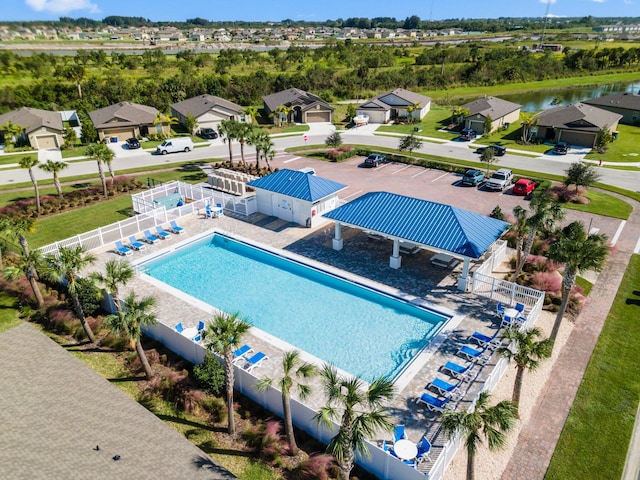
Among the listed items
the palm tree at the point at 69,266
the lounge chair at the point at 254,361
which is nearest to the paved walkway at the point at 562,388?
the lounge chair at the point at 254,361

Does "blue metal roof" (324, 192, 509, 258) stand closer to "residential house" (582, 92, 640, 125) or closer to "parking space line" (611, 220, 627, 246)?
"parking space line" (611, 220, 627, 246)

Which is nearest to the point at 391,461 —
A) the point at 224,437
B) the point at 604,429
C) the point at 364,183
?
the point at 224,437

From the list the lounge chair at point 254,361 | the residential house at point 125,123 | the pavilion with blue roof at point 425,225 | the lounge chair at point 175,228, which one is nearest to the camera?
the lounge chair at point 254,361

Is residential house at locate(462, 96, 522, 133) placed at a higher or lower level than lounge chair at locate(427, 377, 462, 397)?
higher

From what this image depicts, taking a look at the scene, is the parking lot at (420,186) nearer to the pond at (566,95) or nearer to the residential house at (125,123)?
the residential house at (125,123)

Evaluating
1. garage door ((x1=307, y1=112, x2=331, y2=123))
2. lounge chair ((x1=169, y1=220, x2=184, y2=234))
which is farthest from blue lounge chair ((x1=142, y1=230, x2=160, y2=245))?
garage door ((x1=307, y1=112, x2=331, y2=123))
